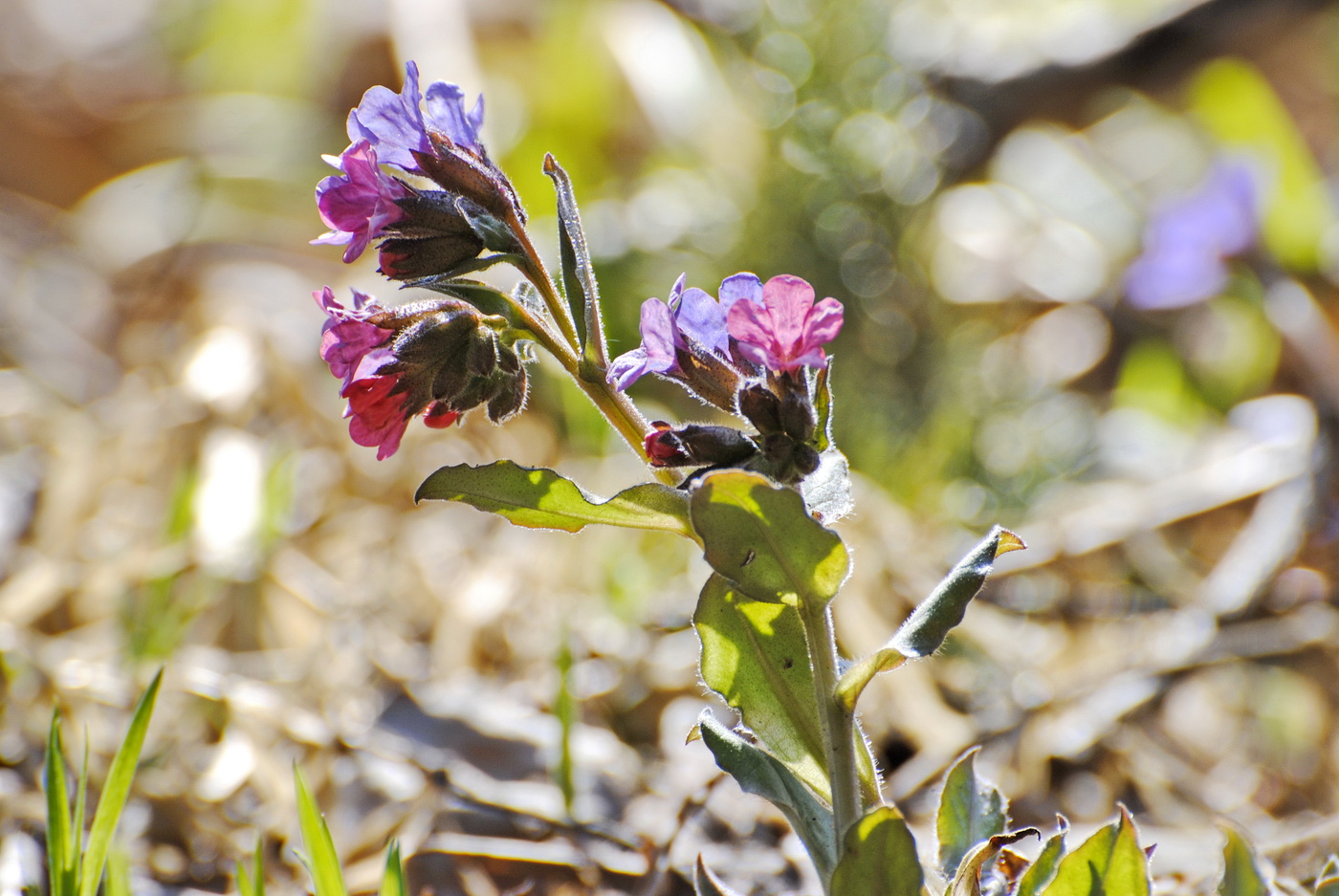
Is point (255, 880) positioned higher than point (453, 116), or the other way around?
point (453, 116)

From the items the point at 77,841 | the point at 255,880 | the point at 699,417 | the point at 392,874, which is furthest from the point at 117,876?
the point at 699,417

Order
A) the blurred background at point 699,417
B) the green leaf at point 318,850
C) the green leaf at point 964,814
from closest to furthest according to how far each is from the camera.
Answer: the green leaf at point 318,850, the green leaf at point 964,814, the blurred background at point 699,417

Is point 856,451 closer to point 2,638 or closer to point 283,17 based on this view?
point 2,638

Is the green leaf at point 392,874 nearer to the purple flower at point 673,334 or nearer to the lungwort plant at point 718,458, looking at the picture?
the lungwort plant at point 718,458

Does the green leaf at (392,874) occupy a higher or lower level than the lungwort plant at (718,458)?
lower

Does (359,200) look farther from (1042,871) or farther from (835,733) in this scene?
(1042,871)

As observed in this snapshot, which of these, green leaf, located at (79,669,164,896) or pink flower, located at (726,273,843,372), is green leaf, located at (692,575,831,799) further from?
green leaf, located at (79,669,164,896)

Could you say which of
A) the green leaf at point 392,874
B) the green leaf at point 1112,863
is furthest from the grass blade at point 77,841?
the green leaf at point 1112,863
